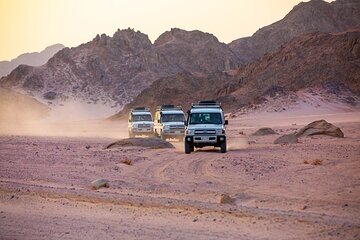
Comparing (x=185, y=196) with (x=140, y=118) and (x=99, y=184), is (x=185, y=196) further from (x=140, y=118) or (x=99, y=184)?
(x=140, y=118)

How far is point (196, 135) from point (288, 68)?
77.9 meters

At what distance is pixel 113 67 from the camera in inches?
4988

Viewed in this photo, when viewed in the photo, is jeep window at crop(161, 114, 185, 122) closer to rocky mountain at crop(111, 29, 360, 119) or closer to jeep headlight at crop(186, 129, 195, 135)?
jeep headlight at crop(186, 129, 195, 135)

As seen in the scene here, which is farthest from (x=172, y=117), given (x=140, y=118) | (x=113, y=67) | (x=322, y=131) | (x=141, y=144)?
(x=113, y=67)

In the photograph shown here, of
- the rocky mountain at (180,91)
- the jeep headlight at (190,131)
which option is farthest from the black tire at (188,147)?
the rocky mountain at (180,91)

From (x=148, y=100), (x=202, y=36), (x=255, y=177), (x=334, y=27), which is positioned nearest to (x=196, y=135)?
(x=255, y=177)

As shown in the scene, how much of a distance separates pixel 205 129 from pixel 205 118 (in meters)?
1.08

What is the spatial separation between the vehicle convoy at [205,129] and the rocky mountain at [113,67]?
92.8m

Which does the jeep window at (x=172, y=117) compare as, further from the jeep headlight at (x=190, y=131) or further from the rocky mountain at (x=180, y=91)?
the rocky mountain at (x=180, y=91)

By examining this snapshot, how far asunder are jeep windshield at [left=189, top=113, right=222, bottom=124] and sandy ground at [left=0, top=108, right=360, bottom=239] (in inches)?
92.6

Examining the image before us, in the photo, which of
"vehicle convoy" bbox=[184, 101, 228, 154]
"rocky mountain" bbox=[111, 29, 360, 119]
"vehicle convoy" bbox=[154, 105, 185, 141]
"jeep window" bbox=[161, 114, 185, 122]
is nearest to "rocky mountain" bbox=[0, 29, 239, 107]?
"rocky mountain" bbox=[111, 29, 360, 119]

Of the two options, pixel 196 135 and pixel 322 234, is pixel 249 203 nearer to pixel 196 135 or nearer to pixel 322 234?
pixel 322 234

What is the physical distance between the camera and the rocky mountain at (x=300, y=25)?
151 meters

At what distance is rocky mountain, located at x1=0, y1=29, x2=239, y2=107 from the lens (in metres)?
122
